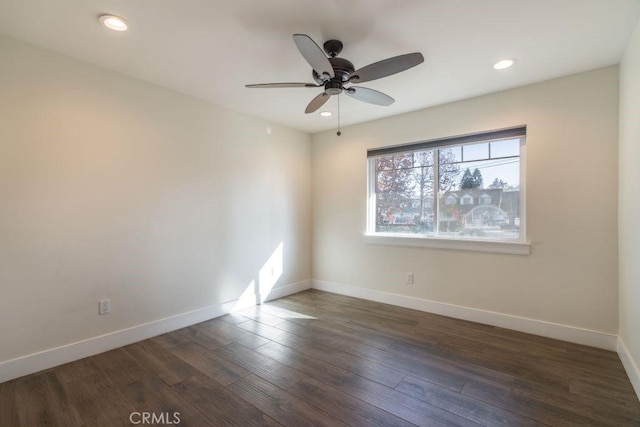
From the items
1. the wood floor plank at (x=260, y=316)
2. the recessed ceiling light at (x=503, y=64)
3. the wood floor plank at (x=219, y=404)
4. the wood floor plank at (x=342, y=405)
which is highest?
the recessed ceiling light at (x=503, y=64)

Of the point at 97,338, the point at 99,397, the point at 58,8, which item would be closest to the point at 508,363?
the point at 99,397

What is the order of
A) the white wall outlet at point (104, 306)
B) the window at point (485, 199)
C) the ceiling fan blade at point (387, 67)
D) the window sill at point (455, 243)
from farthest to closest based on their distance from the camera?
the window at point (485, 199) → the window sill at point (455, 243) → the white wall outlet at point (104, 306) → the ceiling fan blade at point (387, 67)

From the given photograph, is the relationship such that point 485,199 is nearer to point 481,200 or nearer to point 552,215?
point 481,200

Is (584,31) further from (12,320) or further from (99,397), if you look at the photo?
(12,320)

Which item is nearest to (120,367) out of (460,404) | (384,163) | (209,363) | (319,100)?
(209,363)

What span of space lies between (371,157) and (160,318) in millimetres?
3186

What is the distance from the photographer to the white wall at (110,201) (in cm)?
222

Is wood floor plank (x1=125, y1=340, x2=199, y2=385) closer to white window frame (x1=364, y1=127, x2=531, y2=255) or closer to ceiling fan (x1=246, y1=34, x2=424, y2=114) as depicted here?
ceiling fan (x1=246, y1=34, x2=424, y2=114)

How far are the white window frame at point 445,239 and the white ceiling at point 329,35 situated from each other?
96 centimetres

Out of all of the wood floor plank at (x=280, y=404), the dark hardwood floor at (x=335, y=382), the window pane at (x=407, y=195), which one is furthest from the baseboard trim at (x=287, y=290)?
the wood floor plank at (x=280, y=404)

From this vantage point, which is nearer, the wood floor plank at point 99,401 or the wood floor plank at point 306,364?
the wood floor plank at point 99,401

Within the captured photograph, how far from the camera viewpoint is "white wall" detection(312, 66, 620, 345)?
8.59ft

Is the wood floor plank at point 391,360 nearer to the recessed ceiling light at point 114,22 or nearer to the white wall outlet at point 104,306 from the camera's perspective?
the white wall outlet at point 104,306

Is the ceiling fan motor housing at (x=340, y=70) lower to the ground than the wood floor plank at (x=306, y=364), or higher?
higher
